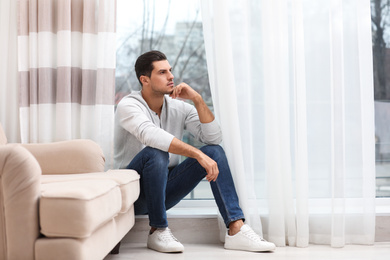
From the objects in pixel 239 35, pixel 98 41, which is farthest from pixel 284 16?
pixel 98 41

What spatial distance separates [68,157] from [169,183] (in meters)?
0.54

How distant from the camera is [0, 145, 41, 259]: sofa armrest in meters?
1.43

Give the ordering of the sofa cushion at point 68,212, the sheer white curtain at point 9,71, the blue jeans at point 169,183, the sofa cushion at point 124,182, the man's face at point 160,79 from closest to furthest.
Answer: the sofa cushion at point 68,212, the sofa cushion at point 124,182, the blue jeans at point 169,183, the man's face at point 160,79, the sheer white curtain at point 9,71

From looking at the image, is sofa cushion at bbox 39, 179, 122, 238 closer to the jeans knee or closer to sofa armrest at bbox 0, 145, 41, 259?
sofa armrest at bbox 0, 145, 41, 259

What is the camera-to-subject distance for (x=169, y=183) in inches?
100

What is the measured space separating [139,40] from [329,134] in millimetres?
1351

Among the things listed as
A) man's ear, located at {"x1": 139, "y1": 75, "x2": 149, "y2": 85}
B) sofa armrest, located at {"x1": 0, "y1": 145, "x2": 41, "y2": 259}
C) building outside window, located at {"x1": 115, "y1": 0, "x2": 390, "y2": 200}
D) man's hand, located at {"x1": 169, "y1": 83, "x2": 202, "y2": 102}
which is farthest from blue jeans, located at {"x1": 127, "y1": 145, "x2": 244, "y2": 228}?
sofa armrest, located at {"x1": 0, "y1": 145, "x2": 41, "y2": 259}

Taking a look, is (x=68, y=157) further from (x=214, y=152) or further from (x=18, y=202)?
(x=18, y=202)

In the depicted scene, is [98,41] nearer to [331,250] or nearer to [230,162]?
[230,162]

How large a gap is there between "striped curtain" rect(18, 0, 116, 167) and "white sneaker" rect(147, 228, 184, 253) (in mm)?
523

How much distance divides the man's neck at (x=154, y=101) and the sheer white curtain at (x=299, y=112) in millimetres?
298

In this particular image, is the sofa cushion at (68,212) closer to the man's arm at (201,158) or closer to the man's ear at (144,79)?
the man's arm at (201,158)

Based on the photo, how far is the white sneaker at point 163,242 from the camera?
2332 millimetres

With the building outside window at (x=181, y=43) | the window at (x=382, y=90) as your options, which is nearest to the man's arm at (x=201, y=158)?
the building outside window at (x=181, y=43)
